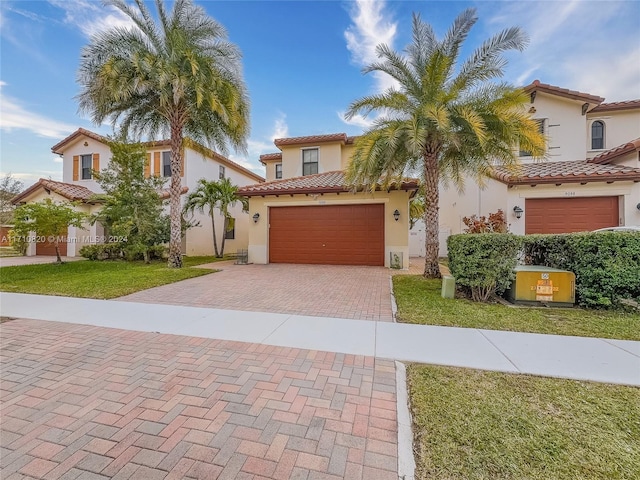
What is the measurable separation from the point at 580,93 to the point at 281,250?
16.8m

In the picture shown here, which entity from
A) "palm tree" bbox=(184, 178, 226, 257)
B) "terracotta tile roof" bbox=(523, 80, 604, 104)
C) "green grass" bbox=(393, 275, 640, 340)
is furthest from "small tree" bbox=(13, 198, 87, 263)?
"terracotta tile roof" bbox=(523, 80, 604, 104)

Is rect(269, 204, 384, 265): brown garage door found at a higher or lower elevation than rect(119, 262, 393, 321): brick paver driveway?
higher

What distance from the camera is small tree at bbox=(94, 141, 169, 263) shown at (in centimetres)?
1412

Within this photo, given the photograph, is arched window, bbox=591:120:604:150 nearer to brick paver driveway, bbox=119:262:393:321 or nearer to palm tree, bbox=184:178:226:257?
brick paver driveway, bbox=119:262:393:321

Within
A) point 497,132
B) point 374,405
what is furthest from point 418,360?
point 497,132

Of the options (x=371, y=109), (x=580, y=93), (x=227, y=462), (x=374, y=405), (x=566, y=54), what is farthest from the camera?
(x=580, y=93)

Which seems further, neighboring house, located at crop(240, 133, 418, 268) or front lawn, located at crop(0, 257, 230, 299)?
neighboring house, located at crop(240, 133, 418, 268)

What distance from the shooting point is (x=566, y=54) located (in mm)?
11344

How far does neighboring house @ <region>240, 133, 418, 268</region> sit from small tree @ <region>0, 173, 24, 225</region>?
28.4m

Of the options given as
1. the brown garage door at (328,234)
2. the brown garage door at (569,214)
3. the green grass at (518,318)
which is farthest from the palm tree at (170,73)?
the brown garage door at (569,214)

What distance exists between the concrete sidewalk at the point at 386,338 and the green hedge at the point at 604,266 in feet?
7.60

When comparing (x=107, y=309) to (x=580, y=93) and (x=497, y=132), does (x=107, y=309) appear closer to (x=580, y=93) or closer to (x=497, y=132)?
(x=497, y=132)

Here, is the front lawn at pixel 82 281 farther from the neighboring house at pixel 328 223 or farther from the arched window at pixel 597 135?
the arched window at pixel 597 135

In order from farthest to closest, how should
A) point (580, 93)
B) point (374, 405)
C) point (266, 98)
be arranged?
point (266, 98)
point (580, 93)
point (374, 405)
